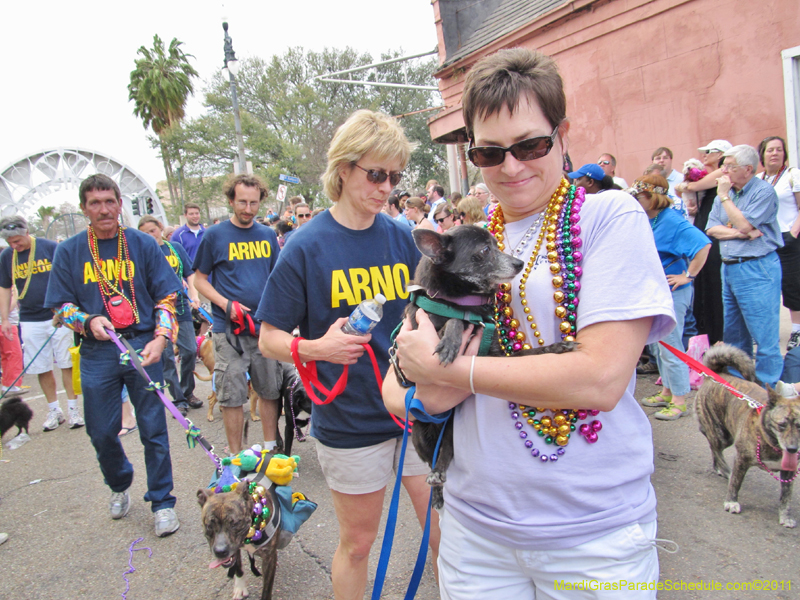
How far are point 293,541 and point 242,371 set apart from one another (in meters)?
1.55

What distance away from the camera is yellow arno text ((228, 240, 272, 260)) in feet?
15.4

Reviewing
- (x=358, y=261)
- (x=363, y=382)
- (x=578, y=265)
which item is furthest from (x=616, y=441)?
(x=358, y=261)

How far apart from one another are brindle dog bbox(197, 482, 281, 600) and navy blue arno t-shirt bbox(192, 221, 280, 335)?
2098 millimetres

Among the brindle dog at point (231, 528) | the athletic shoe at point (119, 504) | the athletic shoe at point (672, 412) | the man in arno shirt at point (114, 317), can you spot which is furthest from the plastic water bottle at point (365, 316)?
the athletic shoe at point (672, 412)

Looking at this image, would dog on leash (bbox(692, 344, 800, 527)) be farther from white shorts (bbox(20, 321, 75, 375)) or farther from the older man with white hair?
white shorts (bbox(20, 321, 75, 375))

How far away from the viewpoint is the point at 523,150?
4.45ft

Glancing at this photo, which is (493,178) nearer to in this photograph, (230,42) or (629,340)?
(629,340)

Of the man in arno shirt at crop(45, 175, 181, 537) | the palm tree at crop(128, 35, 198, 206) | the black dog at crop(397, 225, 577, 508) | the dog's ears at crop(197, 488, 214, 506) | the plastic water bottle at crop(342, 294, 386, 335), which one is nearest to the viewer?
the black dog at crop(397, 225, 577, 508)

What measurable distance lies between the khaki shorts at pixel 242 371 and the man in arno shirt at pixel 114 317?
1.93ft

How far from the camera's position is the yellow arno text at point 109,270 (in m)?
3.75

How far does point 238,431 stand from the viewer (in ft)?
14.5

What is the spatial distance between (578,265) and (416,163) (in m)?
35.6

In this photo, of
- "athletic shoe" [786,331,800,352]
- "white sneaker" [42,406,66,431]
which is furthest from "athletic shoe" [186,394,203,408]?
"athletic shoe" [786,331,800,352]

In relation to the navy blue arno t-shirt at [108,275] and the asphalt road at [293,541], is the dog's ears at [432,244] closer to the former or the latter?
the asphalt road at [293,541]
